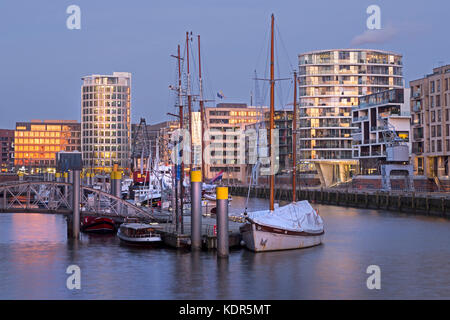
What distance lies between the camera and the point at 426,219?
76.5 meters

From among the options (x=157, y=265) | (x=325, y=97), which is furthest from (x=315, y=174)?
(x=157, y=265)

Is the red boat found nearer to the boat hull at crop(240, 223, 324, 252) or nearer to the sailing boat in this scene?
the sailing boat

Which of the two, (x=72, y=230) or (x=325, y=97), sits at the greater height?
(x=325, y=97)

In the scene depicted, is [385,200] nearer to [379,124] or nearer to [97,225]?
[379,124]

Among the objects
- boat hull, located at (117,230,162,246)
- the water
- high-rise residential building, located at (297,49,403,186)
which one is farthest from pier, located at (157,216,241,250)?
high-rise residential building, located at (297,49,403,186)

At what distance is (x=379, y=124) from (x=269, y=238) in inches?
3168

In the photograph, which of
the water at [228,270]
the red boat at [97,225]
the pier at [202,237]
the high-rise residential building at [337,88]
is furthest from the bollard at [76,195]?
the high-rise residential building at [337,88]

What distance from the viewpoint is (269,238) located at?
4678 centimetres
